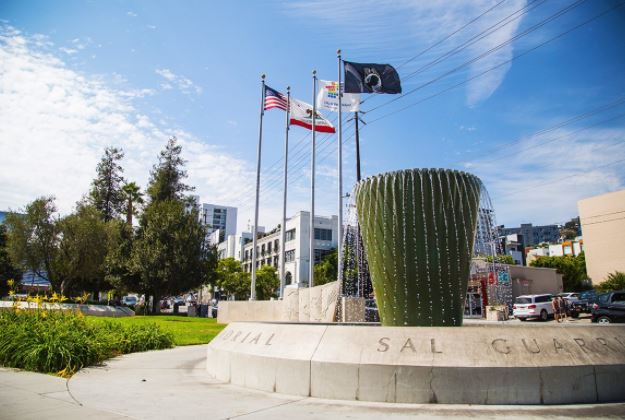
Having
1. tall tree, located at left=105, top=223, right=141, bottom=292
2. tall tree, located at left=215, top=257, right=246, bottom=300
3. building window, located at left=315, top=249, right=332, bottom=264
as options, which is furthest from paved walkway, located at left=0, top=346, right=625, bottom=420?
building window, located at left=315, top=249, right=332, bottom=264

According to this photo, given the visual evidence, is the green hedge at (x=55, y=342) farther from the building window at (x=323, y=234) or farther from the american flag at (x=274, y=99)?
the building window at (x=323, y=234)

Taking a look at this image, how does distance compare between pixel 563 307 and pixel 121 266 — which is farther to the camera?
pixel 121 266

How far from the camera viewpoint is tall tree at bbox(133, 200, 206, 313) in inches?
1521

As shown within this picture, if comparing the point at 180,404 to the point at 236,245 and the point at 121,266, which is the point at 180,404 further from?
the point at 236,245

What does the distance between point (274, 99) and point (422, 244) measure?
1770cm

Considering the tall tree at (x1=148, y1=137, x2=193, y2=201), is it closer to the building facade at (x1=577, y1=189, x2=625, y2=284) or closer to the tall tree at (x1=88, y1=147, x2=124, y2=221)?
the tall tree at (x1=88, y1=147, x2=124, y2=221)

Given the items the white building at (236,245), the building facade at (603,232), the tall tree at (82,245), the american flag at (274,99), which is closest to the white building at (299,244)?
the white building at (236,245)

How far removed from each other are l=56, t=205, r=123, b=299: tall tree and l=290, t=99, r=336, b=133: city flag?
22.2 meters

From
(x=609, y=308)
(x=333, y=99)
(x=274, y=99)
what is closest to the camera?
(x=609, y=308)

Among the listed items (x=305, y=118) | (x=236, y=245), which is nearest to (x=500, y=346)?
(x=305, y=118)

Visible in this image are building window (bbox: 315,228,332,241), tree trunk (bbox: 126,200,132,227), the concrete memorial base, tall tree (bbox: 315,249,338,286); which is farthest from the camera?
building window (bbox: 315,228,332,241)

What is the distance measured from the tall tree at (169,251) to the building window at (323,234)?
26.0 meters

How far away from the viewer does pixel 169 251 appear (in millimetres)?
39156

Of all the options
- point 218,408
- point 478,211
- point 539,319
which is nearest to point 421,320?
point 478,211
